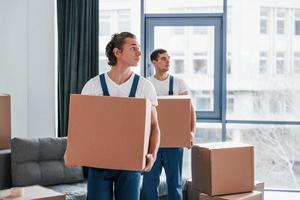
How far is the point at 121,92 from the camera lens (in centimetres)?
227

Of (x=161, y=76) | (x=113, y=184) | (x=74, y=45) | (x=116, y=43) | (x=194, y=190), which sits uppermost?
(x=74, y=45)

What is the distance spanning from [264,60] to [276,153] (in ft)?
3.36

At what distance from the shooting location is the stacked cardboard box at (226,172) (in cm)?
321

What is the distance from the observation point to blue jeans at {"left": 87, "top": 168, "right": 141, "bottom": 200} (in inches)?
86.4

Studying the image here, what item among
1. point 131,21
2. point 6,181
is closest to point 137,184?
point 6,181

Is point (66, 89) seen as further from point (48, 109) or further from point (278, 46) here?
point (278, 46)

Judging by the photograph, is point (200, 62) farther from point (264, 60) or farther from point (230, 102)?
point (264, 60)

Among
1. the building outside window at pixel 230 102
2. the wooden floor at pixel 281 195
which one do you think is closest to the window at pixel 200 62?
the building outside window at pixel 230 102

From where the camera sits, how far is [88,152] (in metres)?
2.20

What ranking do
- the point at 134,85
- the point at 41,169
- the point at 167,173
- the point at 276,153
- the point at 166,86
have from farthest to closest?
the point at 276,153
the point at 41,169
the point at 166,86
the point at 167,173
the point at 134,85

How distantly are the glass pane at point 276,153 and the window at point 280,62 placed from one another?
0.61 metres

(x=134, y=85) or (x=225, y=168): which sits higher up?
(x=134, y=85)

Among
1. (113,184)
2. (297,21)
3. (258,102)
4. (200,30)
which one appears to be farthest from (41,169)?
(297,21)

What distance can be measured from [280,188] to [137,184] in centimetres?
309
